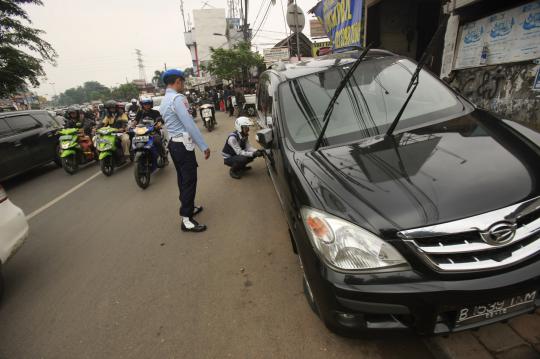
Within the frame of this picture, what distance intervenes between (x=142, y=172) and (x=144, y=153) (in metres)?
0.39

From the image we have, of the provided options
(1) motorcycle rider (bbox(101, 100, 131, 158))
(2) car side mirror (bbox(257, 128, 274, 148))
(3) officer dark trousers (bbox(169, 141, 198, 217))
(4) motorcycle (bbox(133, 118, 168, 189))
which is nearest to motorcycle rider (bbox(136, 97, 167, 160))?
(4) motorcycle (bbox(133, 118, 168, 189))

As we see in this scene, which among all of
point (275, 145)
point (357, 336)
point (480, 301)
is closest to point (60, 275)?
point (275, 145)

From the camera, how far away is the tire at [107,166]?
22.3ft

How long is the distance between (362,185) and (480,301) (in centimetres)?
75

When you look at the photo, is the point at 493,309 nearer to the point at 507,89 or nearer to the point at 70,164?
the point at 507,89

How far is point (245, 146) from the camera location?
5.53 meters

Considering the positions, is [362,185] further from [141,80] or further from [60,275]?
[141,80]

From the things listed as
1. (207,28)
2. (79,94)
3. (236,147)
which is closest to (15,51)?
(236,147)

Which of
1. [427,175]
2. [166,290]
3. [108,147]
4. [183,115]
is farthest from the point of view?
[108,147]

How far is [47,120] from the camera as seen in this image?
321 inches

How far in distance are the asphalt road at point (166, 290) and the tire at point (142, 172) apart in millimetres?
821

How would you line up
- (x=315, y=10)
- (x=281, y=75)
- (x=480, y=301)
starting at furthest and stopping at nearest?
1. (x=315, y=10)
2. (x=281, y=75)
3. (x=480, y=301)

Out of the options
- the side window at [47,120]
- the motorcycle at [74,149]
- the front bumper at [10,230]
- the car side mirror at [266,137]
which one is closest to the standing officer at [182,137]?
the car side mirror at [266,137]

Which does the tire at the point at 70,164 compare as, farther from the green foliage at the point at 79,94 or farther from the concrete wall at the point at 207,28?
the green foliage at the point at 79,94
